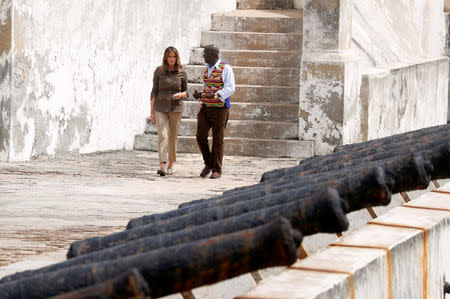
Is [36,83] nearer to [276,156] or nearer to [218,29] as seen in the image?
[276,156]

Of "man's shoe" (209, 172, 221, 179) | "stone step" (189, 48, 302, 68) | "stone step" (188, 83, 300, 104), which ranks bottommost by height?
"man's shoe" (209, 172, 221, 179)

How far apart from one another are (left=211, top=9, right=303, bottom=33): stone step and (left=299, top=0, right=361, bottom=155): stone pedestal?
205 cm

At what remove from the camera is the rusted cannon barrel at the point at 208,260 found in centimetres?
199

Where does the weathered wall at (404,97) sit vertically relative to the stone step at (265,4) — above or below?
below

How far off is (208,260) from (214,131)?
379 inches

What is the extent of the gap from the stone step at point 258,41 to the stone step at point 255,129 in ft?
6.20

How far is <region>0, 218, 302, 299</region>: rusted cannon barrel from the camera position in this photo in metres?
1.99

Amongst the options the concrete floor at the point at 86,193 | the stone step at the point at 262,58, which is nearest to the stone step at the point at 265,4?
the stone step at the point at 262,58

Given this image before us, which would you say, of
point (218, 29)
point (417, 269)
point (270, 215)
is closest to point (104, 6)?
point (218, 29)

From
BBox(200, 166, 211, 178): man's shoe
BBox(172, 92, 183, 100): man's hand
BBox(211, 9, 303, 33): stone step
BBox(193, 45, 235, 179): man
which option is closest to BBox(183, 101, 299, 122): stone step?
BBox(211, 9, 303, 33): stone step

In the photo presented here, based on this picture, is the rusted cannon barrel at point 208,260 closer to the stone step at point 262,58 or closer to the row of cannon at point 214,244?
the row of cannon at point 214,244

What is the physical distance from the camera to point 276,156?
13789 millimetres

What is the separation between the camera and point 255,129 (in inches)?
555

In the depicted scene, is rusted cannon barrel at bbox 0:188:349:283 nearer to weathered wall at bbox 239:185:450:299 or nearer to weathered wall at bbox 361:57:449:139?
weathered wall at bbox 239:185:450:299
